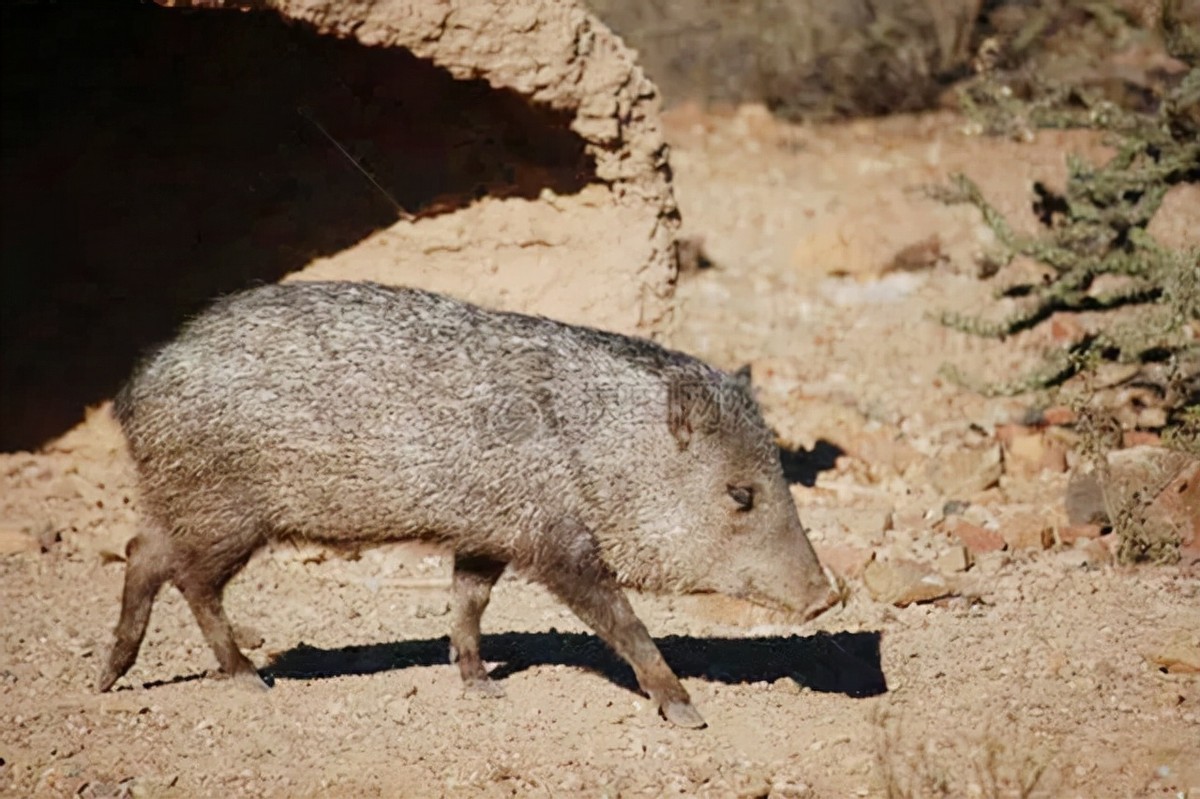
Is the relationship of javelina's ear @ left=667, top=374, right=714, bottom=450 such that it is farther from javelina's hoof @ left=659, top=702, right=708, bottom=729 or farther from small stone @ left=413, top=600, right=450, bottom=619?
small stone @ left=413, top=600, right=450, bottom=619

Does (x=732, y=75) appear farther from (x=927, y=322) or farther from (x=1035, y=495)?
(x=1035, y=495)

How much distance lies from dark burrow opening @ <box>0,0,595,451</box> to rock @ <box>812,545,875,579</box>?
1946 mm

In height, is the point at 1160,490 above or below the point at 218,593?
above

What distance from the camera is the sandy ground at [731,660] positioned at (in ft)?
14.1

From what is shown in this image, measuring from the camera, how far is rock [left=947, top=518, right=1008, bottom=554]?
6.19 m

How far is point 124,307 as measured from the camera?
6.77 m

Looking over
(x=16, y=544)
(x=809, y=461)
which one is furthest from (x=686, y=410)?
(x=16, y=544)

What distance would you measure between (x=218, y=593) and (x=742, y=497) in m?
1.80

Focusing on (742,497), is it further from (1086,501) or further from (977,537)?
(1086,501)

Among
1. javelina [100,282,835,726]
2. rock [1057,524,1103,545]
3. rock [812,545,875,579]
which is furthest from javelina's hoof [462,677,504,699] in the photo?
rock [1057,524,1103,545]

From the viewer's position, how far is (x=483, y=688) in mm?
5098

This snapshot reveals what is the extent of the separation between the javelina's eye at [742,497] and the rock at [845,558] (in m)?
1.22

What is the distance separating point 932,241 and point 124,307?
5.44 metres

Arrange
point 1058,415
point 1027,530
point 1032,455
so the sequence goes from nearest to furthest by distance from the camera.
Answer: point 1027,530, point 1032,455, point 1058,415
